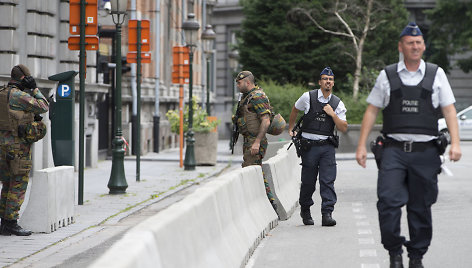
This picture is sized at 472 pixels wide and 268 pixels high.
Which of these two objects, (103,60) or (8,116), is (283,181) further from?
(103,60)

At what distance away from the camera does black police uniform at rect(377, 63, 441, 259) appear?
7.44 metres

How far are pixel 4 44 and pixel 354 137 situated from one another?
17395mm

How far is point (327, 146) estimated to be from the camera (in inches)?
444

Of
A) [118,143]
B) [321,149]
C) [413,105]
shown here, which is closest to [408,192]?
[413,105]

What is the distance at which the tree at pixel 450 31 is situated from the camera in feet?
167

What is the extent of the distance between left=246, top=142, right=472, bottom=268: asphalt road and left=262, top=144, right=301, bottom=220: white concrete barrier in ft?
0.58

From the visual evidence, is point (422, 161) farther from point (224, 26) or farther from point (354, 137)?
point (224, 26)

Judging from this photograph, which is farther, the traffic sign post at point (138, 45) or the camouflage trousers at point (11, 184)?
the traffic sign post at point (138, 45)

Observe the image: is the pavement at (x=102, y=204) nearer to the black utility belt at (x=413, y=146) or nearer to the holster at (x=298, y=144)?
the holster at (x=298, y=144)

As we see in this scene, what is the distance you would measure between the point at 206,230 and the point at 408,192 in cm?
166

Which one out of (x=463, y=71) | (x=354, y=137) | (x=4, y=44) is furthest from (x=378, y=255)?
(x=463, y=71)

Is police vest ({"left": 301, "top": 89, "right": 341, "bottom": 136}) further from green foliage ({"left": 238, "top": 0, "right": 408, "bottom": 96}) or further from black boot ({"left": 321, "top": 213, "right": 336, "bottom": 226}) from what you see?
green foliage ({"left": 238, "top": 0, "right": 408, "bottom": 96})

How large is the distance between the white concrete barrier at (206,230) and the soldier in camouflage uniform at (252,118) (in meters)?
0.67

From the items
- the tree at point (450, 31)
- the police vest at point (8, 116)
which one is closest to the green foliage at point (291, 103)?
the tree at point (450, 31)
